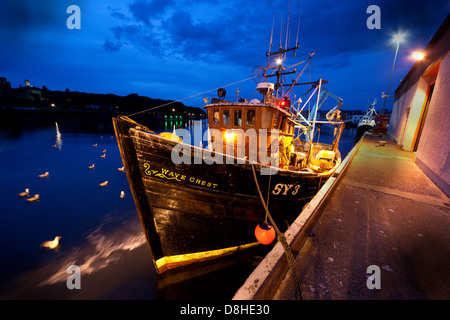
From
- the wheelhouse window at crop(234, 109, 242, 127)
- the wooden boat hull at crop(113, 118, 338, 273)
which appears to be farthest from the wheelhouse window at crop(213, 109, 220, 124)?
the wooden boat hull at crop(113, 118, 338, 273)

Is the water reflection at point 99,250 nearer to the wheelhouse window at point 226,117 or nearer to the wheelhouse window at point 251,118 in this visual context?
the wheelhouse window at point 226,117

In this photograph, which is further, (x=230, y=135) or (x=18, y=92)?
(x=18, y=92)

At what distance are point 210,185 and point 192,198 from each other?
0.61 meters

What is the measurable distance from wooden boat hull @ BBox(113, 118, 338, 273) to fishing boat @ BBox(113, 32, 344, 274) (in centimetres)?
2

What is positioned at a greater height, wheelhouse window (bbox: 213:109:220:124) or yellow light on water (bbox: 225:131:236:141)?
wheelhouse window (bbox: 213:109:220:124)

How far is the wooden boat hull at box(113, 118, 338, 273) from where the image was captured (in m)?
4.07

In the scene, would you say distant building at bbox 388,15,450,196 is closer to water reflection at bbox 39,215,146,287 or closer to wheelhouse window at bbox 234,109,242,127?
wheelhouse window at bbox 234,109,242,127

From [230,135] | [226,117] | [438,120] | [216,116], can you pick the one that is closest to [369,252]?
→ [230,135]

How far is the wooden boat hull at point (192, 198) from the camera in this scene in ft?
13.4

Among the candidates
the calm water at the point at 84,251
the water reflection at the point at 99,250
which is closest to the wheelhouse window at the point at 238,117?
the calm water at the point at 84,251

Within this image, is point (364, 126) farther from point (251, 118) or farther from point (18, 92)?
point (18, 92)

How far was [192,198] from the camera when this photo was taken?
15.1ft

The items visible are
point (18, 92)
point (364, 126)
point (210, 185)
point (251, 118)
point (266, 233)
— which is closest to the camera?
point (266, 233)

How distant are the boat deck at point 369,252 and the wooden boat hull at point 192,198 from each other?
71.6 inches
